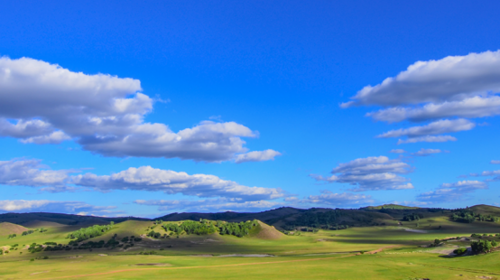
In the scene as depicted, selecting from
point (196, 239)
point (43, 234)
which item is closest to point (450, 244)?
point (196, 239)

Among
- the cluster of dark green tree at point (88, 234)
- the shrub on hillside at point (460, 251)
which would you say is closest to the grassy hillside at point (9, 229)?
the cluster of dark green tree at point (88, 234)

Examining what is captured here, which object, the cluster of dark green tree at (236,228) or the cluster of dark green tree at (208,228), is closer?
the cluster of dark green tree at (208,228)

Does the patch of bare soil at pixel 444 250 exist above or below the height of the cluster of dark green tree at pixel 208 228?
below

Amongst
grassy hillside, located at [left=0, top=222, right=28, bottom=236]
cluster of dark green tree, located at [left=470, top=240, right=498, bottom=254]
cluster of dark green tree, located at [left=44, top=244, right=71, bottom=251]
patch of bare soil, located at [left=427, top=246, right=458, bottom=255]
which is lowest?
cluster of dark green tree, located at [left=44, top=244, right=71, bottom=251]

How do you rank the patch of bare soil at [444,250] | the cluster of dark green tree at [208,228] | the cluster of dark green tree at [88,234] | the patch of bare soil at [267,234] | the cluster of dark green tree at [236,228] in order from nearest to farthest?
the patch of bare soil at [444,250] < the cluster of dark green tree at [88,234] < the cluster of dark green tree at [208,228] < the cluster of dark green tree at [236,228] < the patch of bare soil at [267,234]

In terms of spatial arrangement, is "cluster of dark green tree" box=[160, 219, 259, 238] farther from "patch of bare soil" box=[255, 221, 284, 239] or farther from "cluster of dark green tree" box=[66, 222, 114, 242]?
"cluster of dark green tree" box=[66, 222, 114, 242]

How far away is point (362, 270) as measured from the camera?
58.0 meters

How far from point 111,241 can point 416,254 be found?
96.9m

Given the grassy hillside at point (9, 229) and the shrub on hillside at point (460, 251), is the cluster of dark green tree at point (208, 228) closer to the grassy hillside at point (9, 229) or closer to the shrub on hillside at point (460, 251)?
the grassy hillside at point (9, 229)

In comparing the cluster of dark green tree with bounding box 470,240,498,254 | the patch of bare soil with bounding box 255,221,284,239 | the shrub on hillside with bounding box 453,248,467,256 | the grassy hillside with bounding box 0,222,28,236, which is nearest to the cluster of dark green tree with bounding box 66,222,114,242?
the grassy hillside with bounding box 0,222,28,236

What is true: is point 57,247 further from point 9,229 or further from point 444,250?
point 444,250

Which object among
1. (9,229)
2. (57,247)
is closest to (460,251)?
(57,247)

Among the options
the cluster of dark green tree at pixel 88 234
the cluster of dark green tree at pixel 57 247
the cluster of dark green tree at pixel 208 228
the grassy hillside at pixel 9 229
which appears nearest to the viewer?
the cluster of dark green tree at pixel 57 247

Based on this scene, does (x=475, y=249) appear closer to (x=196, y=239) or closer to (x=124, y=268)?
(x=124, y=268)
